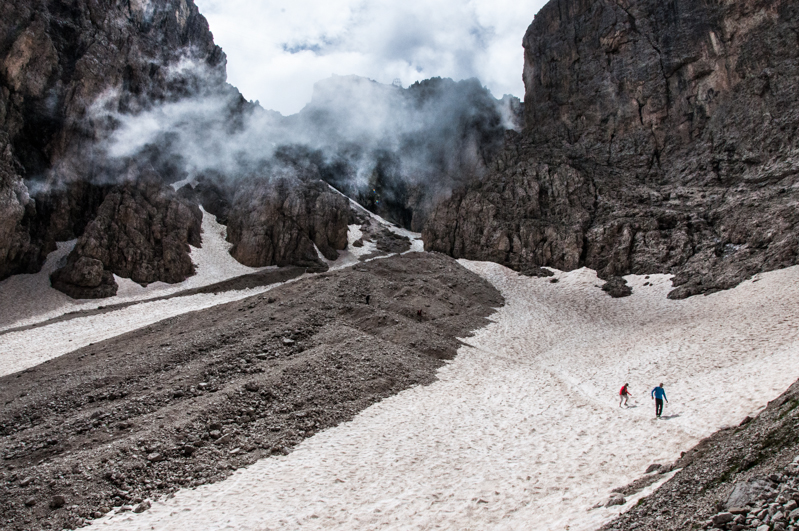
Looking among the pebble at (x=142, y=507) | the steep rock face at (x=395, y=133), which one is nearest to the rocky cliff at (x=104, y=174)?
the steep rock face at (x=395, y=133)

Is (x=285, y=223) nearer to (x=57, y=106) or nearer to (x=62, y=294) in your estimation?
(x=62, y=294)

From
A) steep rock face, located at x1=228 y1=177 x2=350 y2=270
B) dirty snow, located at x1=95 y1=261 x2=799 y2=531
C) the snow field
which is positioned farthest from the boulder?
steep rock face, located at x1=228 y1=177 x2=350 y2=270

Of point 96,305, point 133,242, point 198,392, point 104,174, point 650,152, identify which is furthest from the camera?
point 104,174

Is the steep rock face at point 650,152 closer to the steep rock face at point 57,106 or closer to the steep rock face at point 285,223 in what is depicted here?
the steep rock face at point 285,223

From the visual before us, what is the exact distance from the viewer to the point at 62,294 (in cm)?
3853

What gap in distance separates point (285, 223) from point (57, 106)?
83.6 feet

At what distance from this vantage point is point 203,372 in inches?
689

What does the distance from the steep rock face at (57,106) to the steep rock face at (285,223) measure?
14.4 metres

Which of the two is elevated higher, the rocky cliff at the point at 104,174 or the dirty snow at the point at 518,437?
the rocky cliff at the point at 104,174

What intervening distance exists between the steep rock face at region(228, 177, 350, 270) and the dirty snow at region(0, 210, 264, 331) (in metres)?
2.29

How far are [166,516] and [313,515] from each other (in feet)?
10.5

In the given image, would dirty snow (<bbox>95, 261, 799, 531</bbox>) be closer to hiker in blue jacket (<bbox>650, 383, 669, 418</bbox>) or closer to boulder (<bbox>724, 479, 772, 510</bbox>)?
hiker in blue jacket (<bbox>650, 383, 669, 418</bbox>)

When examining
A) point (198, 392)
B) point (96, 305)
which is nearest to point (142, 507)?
point (198, 392)

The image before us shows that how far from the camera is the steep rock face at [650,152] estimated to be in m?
35.7
